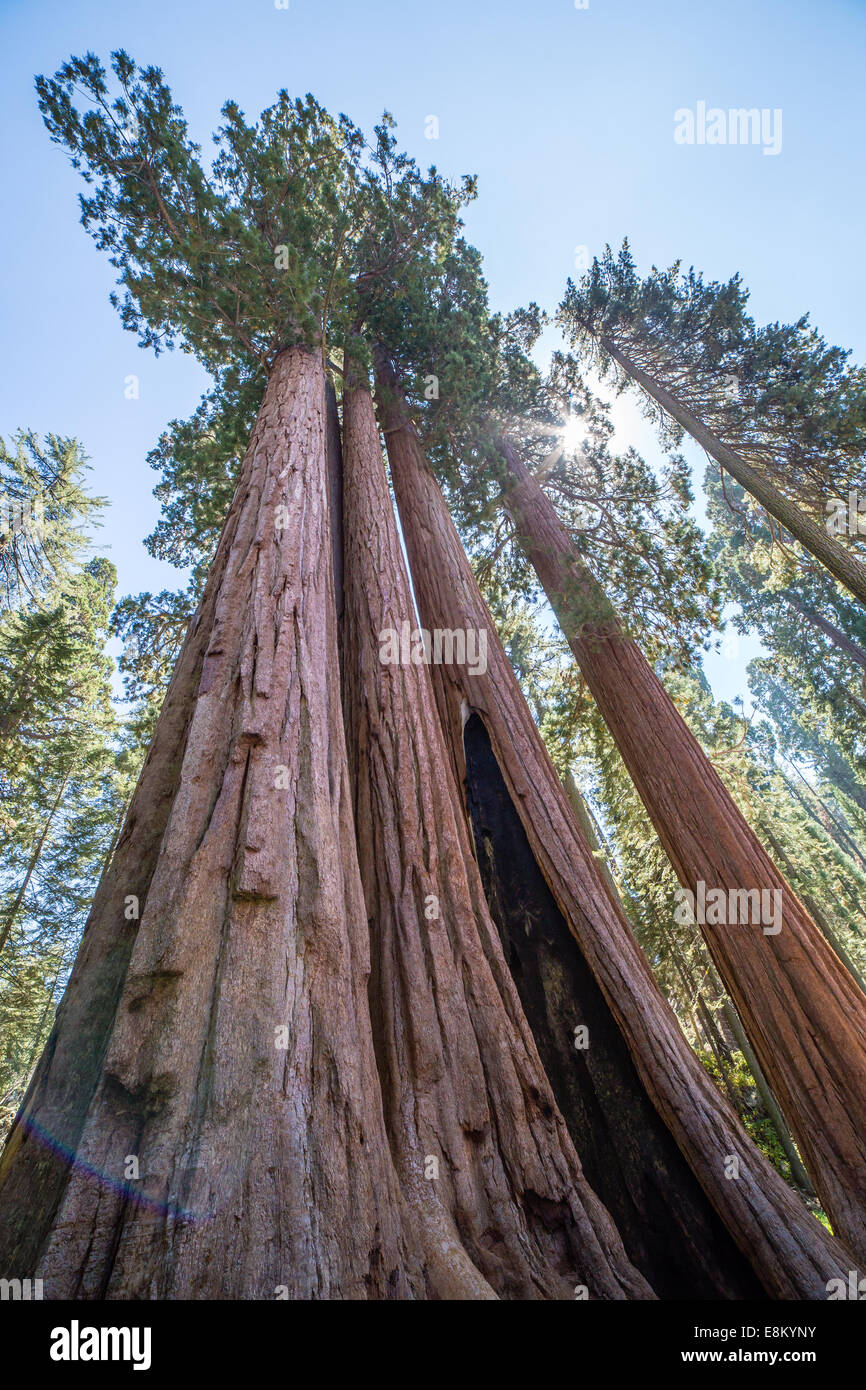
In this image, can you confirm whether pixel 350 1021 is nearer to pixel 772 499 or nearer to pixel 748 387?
pixel 772 499

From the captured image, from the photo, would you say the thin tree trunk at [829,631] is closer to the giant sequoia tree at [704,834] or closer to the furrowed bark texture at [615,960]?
the giant sequoia tree at [704,834]

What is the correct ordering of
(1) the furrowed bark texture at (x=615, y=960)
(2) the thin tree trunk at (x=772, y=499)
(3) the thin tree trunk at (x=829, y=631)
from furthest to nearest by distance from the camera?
(3) the thin tree trunk at (x=829, y=631)
(2) the thin tree trunk at (x=772, y=499)
(1) the furrowed bark texture at (x=615, y=960)

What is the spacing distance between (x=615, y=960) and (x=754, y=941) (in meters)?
1.45

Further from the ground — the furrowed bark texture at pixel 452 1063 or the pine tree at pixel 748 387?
the pine tree at pixel 748 387

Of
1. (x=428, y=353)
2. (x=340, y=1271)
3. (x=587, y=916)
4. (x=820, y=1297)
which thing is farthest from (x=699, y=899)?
(x=428, y=353)

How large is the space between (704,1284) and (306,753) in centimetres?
245

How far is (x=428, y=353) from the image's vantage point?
679 centimetres

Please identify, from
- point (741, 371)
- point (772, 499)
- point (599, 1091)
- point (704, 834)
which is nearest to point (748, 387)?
point (741, 371)

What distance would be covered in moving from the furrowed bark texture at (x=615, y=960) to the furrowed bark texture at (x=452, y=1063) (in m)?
0.60

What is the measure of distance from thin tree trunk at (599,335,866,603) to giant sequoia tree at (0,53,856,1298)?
4.45 meters

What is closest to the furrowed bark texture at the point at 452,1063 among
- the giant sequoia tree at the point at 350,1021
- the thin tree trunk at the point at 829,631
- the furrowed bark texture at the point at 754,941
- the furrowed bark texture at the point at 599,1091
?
the giant sequoia tree at the point at 350,1021

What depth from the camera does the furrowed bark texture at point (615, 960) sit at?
6.61 ft

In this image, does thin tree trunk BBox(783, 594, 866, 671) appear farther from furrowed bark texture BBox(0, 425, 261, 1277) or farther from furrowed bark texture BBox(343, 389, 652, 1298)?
furrowed bark texture BBox(0, 425, 261, 1277)

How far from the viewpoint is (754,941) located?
3617 millimetres
